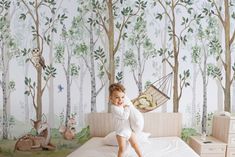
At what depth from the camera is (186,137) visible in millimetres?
3973

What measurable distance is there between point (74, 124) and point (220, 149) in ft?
5.93

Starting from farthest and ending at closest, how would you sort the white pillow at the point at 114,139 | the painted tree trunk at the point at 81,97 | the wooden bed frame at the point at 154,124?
the painted tree trunk at the point at 81,97
the wooden bed frame at the point at 154,124
the white pillow at the point at 114,139

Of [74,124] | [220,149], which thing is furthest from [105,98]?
[220,149]

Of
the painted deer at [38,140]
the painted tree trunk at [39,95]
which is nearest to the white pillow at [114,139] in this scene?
the painted deer at [38,140]

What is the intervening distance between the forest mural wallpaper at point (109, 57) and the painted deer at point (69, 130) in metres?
0.01

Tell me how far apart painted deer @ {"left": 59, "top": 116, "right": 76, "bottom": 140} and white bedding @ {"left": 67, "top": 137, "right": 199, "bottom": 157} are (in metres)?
0.50

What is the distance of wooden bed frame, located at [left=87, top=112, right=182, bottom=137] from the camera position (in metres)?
3.87

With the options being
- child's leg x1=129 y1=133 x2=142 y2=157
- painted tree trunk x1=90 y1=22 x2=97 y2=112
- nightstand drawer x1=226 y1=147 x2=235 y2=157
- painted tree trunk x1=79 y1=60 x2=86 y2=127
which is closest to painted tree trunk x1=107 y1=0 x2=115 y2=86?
painted tree trunk x1=90 y1=22 x2=97 y2=112

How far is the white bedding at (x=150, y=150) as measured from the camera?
2.92m

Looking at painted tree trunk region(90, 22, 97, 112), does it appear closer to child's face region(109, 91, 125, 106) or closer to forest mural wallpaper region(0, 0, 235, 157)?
forest mural wallpaper region(0, 0, 235, 157)

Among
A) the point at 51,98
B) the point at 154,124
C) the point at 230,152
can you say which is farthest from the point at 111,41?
the point at 230,152

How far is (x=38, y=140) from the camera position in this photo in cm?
396

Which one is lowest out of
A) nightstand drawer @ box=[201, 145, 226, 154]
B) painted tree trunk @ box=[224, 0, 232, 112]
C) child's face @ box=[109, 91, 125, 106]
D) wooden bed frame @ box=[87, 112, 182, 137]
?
nightstand drawer @ box=[201, 145, 226, 154]

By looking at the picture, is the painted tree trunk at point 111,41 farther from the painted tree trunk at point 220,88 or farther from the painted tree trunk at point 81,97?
the painted tree trunk at point 220,88
